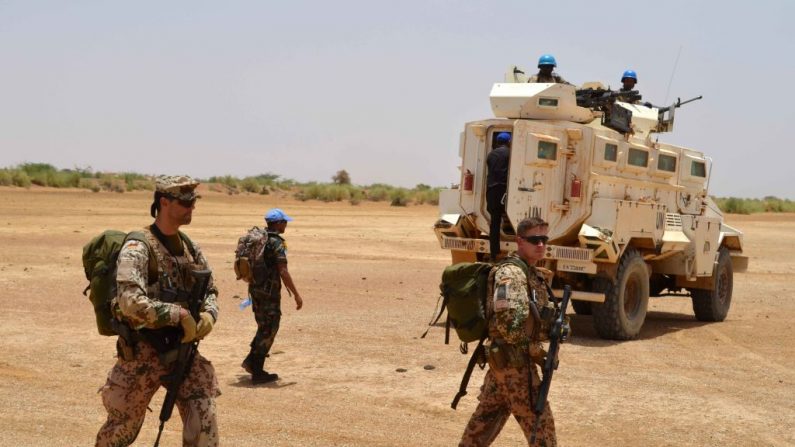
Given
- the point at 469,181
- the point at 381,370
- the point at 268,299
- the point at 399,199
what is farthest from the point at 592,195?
the point at 399,199

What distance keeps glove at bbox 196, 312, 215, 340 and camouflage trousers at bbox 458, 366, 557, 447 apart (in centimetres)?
148

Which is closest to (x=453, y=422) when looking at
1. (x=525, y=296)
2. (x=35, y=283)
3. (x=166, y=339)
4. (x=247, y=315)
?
(x=525, y=296)

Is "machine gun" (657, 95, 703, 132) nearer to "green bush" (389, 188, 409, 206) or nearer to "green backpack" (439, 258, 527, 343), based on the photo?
"green backpack" (439, 258, 527, 343)

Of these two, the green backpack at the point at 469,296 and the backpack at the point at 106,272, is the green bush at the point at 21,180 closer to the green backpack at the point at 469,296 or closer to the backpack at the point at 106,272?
the backpack at the point at 106,272

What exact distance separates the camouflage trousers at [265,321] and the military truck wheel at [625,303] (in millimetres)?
4269

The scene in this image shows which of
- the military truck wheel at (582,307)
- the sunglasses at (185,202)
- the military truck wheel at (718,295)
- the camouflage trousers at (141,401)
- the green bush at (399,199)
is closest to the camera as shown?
the camouflage trousers at (141,401)

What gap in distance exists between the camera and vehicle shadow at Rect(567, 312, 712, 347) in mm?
12047

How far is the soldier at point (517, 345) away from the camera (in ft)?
18.0

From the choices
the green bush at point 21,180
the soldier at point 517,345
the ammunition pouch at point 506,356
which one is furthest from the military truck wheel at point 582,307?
the green bush at point 21,180

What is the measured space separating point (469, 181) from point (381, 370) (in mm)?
3087

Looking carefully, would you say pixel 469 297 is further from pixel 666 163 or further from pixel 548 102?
pixel 666 163

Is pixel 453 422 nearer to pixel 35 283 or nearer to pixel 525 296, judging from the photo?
pixel 525 296

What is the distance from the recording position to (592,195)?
37.6 feet

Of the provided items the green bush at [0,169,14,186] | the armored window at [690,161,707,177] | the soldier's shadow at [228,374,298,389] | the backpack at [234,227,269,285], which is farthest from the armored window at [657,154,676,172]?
the green bush at [0,169,14,186]
